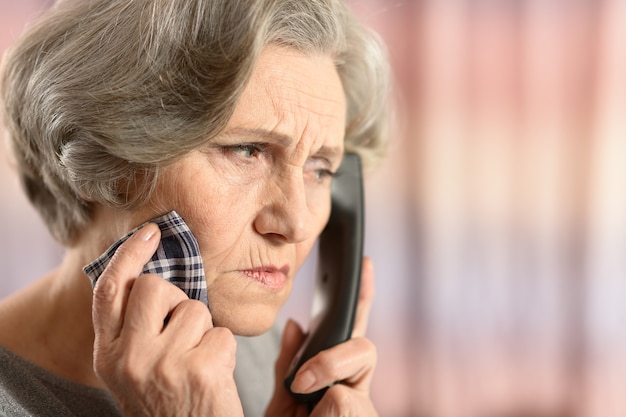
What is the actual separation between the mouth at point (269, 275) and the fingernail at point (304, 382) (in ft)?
0.64

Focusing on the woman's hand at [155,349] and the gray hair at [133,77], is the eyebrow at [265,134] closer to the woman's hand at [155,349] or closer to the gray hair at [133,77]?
the gray hair at [133,77]

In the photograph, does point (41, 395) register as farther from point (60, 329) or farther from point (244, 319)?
point (244, 319)

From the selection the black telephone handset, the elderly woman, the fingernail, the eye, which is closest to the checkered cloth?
the elderly woman

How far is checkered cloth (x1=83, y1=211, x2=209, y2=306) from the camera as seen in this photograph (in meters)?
1.00

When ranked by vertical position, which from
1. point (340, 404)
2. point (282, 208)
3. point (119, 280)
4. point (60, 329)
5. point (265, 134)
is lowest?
point (340, 404)

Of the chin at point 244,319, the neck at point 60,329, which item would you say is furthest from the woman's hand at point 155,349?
the neck at point 60,329

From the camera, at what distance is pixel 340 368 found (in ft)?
4.08

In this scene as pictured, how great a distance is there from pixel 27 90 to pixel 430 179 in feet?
4.86

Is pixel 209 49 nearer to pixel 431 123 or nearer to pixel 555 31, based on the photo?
pixel 431 123

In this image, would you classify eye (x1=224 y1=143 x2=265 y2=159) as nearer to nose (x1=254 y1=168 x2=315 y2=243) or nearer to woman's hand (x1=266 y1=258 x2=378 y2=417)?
nose (x1=254 y1=168 x2=315 y2=243)

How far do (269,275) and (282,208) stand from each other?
13 centimetres

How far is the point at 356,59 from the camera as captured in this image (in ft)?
4.29

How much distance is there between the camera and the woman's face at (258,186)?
3.28 feet

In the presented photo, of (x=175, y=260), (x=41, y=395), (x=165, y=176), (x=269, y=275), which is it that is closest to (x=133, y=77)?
(x=165, y=176)
